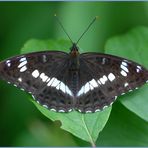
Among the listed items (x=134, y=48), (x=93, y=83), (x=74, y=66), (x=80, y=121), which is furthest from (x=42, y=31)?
(x=80, y=121)

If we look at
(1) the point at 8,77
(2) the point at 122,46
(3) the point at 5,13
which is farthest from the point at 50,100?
(3) the point at 5,13

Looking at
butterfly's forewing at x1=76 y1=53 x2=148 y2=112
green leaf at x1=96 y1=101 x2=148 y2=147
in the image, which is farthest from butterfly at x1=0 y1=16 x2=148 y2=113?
green leaf at x1=96 y1=101 x2=148 y2=147

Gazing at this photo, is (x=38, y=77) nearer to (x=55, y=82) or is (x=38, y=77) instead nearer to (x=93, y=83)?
(x=55, y=82)

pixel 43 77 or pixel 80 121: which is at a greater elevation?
pixel 43 77

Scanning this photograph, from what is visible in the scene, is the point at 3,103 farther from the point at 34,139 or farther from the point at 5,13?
the point at 5,13

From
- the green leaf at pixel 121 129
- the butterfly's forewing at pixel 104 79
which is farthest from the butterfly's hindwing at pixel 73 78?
the green leaf at pixel 121 129

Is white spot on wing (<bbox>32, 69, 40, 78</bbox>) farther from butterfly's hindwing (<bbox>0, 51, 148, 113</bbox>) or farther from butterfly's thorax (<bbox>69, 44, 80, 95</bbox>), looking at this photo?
butterfly's thorax (<bbox>69, 44, 80, 95</bbox>)

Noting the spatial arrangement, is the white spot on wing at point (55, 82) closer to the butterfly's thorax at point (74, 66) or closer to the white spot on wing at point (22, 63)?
the butterfly's thorax at point (74, 66)
